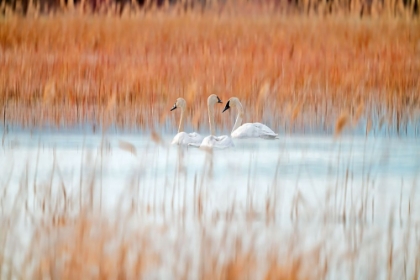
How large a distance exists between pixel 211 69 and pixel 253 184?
127 centimetres

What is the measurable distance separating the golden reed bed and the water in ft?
1.33

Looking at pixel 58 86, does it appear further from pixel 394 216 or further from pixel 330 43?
pixel 394 216

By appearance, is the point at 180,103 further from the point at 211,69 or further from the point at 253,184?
the point at 253,184

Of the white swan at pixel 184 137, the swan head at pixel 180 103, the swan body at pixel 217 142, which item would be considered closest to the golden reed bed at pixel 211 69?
the swan head at pixel 180 103

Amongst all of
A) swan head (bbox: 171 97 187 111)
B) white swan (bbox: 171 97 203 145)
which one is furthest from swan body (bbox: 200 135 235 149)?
swan head (bbox: 171 97 187 111)

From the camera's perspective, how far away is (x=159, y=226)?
229cm

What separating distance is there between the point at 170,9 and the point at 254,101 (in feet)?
3.29

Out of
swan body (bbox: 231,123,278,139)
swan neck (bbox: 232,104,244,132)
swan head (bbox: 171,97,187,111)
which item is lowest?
swan body (bbox: 231,123,278,139)

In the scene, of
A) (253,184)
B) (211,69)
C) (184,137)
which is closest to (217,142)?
(184,137)

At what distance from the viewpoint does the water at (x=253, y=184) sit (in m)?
2.24

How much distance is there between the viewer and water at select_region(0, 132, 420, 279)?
2238 millimetres

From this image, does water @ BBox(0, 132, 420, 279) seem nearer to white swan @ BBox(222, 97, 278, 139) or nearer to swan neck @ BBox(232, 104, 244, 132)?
white swan @ BBox(222, 97, 278, 139)

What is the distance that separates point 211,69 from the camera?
374cm

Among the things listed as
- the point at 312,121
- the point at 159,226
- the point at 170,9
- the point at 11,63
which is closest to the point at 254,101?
the point at 312,121
